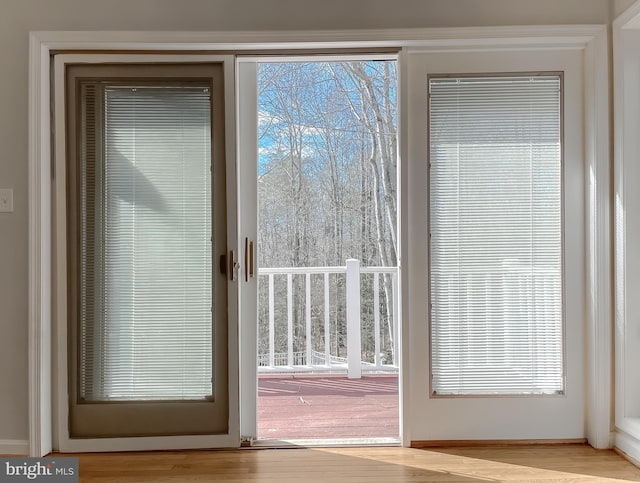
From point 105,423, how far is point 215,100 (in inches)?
66.2

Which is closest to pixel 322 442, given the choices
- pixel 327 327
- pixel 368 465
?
pixel 368 465

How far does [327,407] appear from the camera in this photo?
12.0ft

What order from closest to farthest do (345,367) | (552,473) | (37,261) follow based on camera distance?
(552,473) → (37,261) → (345,367)

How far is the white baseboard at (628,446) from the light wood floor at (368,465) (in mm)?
42

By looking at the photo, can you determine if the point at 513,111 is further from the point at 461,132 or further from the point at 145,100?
the point at 145,100

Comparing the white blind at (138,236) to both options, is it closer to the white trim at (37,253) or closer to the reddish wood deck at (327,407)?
the white trim at (37,253)

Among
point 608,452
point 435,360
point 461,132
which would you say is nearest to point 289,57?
point 461,132

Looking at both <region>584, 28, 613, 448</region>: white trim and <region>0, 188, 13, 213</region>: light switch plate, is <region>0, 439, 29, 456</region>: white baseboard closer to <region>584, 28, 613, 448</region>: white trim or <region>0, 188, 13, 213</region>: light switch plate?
<region>0, 188, 13, 213</region>: light switch plate

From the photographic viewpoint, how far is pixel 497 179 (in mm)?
2760

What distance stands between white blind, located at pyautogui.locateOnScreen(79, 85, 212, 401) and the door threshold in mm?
503

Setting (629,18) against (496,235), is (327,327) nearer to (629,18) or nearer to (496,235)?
(496,235)

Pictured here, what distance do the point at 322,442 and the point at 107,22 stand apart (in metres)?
2.30

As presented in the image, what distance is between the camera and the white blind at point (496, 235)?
9.05ft

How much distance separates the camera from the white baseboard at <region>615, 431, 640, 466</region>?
8.13ft
